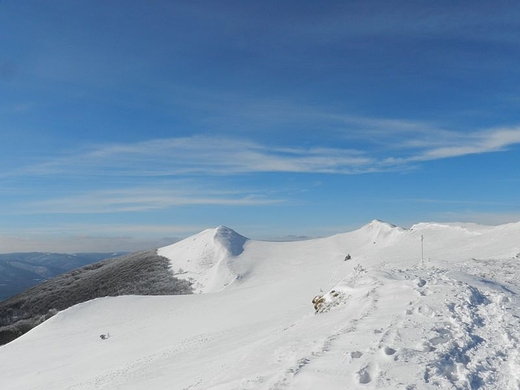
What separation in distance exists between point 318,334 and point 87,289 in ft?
178

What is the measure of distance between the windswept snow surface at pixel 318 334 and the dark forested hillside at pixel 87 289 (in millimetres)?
14506

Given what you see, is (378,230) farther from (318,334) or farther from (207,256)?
(318,334)

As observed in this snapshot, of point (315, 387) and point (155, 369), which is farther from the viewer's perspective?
point (155, 369)

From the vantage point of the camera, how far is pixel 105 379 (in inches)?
708

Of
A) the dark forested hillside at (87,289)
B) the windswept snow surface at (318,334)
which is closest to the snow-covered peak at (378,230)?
the windswept snow surface at (318,334)

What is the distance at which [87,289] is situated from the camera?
59.1 meters

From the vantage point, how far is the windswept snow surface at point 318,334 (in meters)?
8.51

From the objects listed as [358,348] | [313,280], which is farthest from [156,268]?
[358,348]

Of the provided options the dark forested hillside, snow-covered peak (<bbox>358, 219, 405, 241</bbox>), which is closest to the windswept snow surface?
snow-covered peak (<bbox>358, 219, 405, 241</bbox>)

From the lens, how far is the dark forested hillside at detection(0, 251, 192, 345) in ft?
174

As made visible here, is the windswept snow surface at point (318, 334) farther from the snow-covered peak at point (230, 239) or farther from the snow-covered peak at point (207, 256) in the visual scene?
the snow-covered peak at point (230, 239)

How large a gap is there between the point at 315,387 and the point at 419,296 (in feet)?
24.7

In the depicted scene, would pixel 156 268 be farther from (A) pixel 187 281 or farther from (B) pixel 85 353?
(B) pixel 85 353

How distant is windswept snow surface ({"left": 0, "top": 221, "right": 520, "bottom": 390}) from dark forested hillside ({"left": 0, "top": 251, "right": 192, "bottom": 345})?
14506mm
